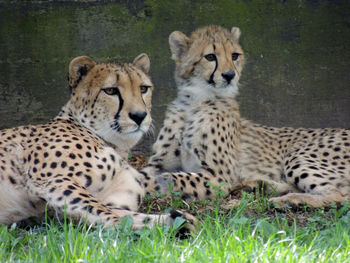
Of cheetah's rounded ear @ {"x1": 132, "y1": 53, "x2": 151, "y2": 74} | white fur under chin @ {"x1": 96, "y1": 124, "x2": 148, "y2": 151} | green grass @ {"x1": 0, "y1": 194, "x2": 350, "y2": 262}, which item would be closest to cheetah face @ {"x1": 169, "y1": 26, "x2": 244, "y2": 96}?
cheetah's rounded ear @ {"x1": 132, "y1": 53, "x2": 151, "y2": 74}

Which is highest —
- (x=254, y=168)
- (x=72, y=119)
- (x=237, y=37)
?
(x=237, y=37)

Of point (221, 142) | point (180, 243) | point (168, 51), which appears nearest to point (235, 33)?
point (168, 51)

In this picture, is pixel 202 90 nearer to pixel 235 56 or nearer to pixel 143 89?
pixel 235 56

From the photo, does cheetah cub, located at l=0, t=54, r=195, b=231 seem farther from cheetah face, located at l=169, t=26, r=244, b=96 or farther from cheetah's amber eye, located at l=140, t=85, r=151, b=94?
cheetah face, located at l=169, t=26, r=244, b=96

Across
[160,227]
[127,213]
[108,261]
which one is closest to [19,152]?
[127,213]

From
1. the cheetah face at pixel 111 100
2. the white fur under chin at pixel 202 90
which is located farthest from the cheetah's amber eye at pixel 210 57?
the cheetah face at pixel 111 100

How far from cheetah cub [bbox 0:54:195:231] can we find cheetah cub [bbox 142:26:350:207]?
0.79 metres

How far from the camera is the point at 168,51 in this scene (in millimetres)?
6262

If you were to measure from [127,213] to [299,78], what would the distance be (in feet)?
10.1

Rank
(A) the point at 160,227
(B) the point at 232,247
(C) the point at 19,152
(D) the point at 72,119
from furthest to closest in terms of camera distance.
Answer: (D) the point at 72,119 < (C) the point at 19,152 < (A) the point at 160,227 < (B) the point at 232,247

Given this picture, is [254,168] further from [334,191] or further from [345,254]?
[345,254]

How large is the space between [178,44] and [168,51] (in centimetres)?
39

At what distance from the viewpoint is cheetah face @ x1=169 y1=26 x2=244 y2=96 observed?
5492 millimetres

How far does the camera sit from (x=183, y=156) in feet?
18.2
